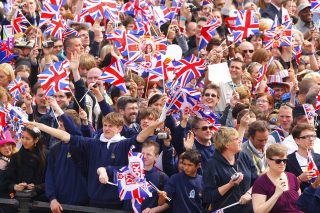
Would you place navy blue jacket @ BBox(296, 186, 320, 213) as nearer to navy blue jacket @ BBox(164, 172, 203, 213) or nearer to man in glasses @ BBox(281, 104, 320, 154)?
navy blue jacket @ BBox(164, 172, 203, 213)

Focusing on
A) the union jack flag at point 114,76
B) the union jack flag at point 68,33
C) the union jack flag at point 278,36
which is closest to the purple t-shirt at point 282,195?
the union jack flag at point 114,76

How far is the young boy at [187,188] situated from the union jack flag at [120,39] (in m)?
5.12

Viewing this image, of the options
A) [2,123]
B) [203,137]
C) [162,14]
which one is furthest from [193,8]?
[203,137]

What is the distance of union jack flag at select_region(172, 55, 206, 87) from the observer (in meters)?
18.8

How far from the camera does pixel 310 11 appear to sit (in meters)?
24.8

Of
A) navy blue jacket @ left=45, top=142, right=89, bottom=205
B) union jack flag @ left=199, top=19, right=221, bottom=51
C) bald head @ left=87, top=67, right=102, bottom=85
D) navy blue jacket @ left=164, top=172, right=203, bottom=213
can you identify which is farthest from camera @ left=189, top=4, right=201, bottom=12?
navy blue jacket @ left=164, top=172, right=203, bottom=213

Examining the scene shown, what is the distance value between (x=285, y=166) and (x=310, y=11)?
355 inches

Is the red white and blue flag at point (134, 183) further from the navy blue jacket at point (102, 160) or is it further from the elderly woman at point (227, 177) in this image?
the elderly woman at point (227, 177)

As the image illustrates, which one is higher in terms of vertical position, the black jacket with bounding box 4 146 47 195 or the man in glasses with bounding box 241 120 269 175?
the man in glasses with bounding box 241 120 269 175

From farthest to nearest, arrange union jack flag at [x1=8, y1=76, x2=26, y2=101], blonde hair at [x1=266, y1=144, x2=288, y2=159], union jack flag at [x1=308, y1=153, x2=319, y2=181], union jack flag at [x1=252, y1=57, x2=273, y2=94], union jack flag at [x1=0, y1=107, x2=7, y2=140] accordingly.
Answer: union jack flag at [x1=252, y1=57, x2=273, y2=94], union jack flag at [x1=8, y1=76, x2=26, y2=101], union jack flag at [x1=0, y1=107, x2=7, y2=140], union jack flag at [x1=308, y1=153, x2=319, y2=181], blonde hair at [x1=266, y1=144, x2=288, y2=159]

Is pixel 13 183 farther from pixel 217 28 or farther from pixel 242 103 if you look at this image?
pixel 217 28

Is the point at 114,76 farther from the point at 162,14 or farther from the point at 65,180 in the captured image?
the point at 162,14

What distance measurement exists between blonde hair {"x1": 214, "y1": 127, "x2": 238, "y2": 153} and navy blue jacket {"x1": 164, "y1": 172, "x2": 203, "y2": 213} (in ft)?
1.82

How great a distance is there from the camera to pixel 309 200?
607 inches
